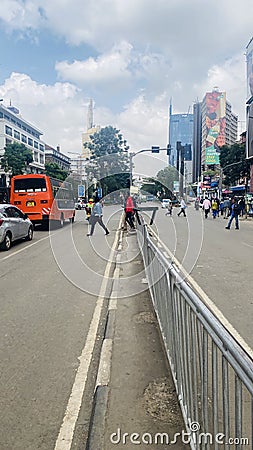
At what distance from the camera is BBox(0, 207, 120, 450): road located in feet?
10.6

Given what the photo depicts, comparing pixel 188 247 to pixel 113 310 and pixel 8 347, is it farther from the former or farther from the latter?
pixel 8 347

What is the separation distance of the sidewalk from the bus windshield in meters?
16.4

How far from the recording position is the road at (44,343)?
3219 mm

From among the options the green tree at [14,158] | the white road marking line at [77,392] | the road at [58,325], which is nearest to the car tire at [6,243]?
the road at [58,325]

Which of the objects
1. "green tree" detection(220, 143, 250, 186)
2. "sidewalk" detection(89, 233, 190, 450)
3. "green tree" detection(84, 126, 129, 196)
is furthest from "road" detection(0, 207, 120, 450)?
"green tree" detection(220, 143, 250, 186)

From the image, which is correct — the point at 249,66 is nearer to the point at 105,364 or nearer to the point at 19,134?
the point at 105,364

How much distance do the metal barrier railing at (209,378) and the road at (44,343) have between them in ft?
2.91

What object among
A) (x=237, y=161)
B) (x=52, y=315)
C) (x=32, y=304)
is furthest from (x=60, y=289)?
(x=237, y=161)

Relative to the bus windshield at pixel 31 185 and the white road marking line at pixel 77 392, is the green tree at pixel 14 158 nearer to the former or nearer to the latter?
the bus windshield at pixel 31 185

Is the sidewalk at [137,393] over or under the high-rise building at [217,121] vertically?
under

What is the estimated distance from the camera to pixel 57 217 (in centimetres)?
2292

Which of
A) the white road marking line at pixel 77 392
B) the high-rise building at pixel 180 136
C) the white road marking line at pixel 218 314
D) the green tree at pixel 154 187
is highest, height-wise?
the high-rise building at pixel 180 136

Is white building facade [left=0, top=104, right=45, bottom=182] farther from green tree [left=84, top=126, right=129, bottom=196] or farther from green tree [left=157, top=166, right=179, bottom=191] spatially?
green tree [left=157, top=166, right=179, bottom=191]

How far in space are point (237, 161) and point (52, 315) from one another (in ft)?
172
